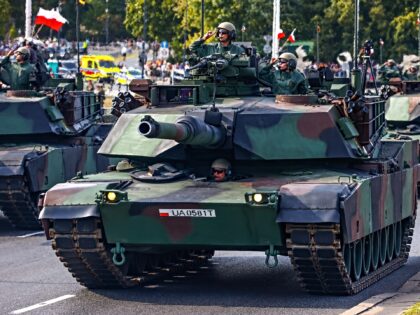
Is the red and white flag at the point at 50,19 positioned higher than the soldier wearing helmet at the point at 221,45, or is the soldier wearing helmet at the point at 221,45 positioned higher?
the soldier wearing helmet at the point at 221,45

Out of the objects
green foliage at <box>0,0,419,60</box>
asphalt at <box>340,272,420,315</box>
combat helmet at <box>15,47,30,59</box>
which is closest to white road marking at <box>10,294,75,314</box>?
asphalt at <box>340,272,420,315</box>

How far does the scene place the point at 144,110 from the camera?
19.8 meters

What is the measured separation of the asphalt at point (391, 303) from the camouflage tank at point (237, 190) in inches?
22.6

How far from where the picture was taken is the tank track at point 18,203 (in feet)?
82.9

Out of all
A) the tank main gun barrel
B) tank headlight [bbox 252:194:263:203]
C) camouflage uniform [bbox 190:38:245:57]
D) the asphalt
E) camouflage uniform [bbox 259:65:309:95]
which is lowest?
the asphalt

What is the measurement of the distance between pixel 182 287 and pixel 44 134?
9.34 metres

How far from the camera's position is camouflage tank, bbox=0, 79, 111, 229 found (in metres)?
25.5

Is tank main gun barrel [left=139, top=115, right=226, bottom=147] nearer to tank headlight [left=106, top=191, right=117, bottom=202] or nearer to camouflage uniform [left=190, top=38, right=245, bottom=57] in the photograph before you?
tank headlight [left=106, top=191, right=117, bottom=202]

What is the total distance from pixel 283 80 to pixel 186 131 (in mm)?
3986

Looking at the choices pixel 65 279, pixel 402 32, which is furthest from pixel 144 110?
pixel 402 32

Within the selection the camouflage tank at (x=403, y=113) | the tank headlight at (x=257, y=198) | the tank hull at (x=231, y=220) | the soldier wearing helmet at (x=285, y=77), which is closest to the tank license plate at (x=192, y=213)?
the tank hull at (x=231, y=220)

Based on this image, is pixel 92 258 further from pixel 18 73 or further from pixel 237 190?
pixel 18 73

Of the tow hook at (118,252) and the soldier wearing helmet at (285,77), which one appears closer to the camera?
the tow hook at (118,252)

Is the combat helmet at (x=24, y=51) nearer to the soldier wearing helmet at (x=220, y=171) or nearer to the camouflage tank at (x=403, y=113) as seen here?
the camouflage tank at (x=403, y=113)
